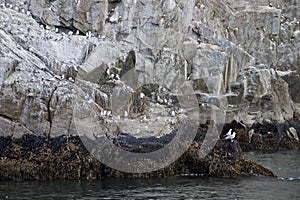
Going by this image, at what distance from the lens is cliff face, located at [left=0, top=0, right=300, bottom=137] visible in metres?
27.2

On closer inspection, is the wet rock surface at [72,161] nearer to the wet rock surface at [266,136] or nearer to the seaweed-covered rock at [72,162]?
the seaweed-covered rock at [72,162]

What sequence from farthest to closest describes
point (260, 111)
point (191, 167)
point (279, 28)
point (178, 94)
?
A: 1. point (279, 28)
2. point (260, 111)
3. point (178, 94)
4. point (191, 167)

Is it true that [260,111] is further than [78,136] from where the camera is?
Yes

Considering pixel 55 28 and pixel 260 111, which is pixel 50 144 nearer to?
pixel 55 28

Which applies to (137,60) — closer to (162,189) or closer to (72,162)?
(72,162)

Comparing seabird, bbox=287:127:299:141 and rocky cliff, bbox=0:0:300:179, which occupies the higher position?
rocky cliff, bbox=0:0:300:179

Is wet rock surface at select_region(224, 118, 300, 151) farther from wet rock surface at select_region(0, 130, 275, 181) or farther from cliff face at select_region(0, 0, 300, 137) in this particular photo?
wet rock surface at select_region(0, 130, 275, 181)

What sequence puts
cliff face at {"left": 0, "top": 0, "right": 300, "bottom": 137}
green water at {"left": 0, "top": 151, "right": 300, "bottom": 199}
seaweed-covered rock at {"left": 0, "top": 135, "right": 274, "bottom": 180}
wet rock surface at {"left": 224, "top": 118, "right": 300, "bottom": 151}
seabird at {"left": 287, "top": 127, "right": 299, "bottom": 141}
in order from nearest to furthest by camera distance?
green water at {"left": 0, "top": 151, "right": 300, "bottom": 199} < seaweed-covered rock at {"left": 0, "top": 135, "right": 274, "bottom": 180} < cliff face at {"left": 0, "top": 0, "right": 300, "bottom": 137} < wet rock surface at {"left": 224, "top": 118, "right": 300, "bottom": 151} < seabird at {"left": 287, "top": 127, "right": 299, "bottom": 141}

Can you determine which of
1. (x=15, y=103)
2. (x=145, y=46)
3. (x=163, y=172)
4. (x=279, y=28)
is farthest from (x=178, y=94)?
(x=279, y=28)

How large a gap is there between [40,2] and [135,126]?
A: 622 inches

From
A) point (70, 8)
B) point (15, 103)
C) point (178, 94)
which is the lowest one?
point (15, 103)

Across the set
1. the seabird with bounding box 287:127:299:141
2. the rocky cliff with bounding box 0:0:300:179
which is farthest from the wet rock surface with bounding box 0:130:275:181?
the seabird with bounding box 287:127:299:141

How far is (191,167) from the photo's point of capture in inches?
1114

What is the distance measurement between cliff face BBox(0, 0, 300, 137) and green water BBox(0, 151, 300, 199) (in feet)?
11.9
